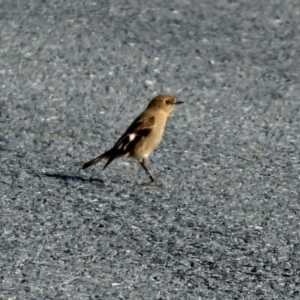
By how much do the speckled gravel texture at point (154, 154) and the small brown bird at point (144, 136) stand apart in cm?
18

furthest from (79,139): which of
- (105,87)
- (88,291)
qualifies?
(88,291)

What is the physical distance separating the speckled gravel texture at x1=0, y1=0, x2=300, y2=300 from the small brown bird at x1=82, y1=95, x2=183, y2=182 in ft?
0.57

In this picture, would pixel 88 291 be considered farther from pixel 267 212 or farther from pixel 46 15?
pixel 46 15

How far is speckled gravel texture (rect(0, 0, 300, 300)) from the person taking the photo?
677 cm

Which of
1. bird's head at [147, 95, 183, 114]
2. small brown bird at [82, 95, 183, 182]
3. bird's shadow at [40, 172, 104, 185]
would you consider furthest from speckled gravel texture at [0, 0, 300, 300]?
bird's head at [147, 95, 183, 114]

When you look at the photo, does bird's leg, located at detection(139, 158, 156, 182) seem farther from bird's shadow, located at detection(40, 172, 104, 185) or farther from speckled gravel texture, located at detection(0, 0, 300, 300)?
bird's shadow, located at detection(40, 172, 104, 185)

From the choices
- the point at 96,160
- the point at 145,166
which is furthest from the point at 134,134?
the point at 96,160

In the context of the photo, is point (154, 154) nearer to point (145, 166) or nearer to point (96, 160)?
point (145, 166)

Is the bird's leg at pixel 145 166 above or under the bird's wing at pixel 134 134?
under

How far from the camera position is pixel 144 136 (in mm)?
8609

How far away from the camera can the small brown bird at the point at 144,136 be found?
8.39 meters

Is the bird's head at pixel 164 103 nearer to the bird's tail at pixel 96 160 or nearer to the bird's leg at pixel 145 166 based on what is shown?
the bird's leg at pixel 145 166

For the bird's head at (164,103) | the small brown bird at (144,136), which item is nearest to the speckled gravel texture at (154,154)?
the small brown bird at (144,136)

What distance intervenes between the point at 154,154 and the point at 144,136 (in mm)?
395
